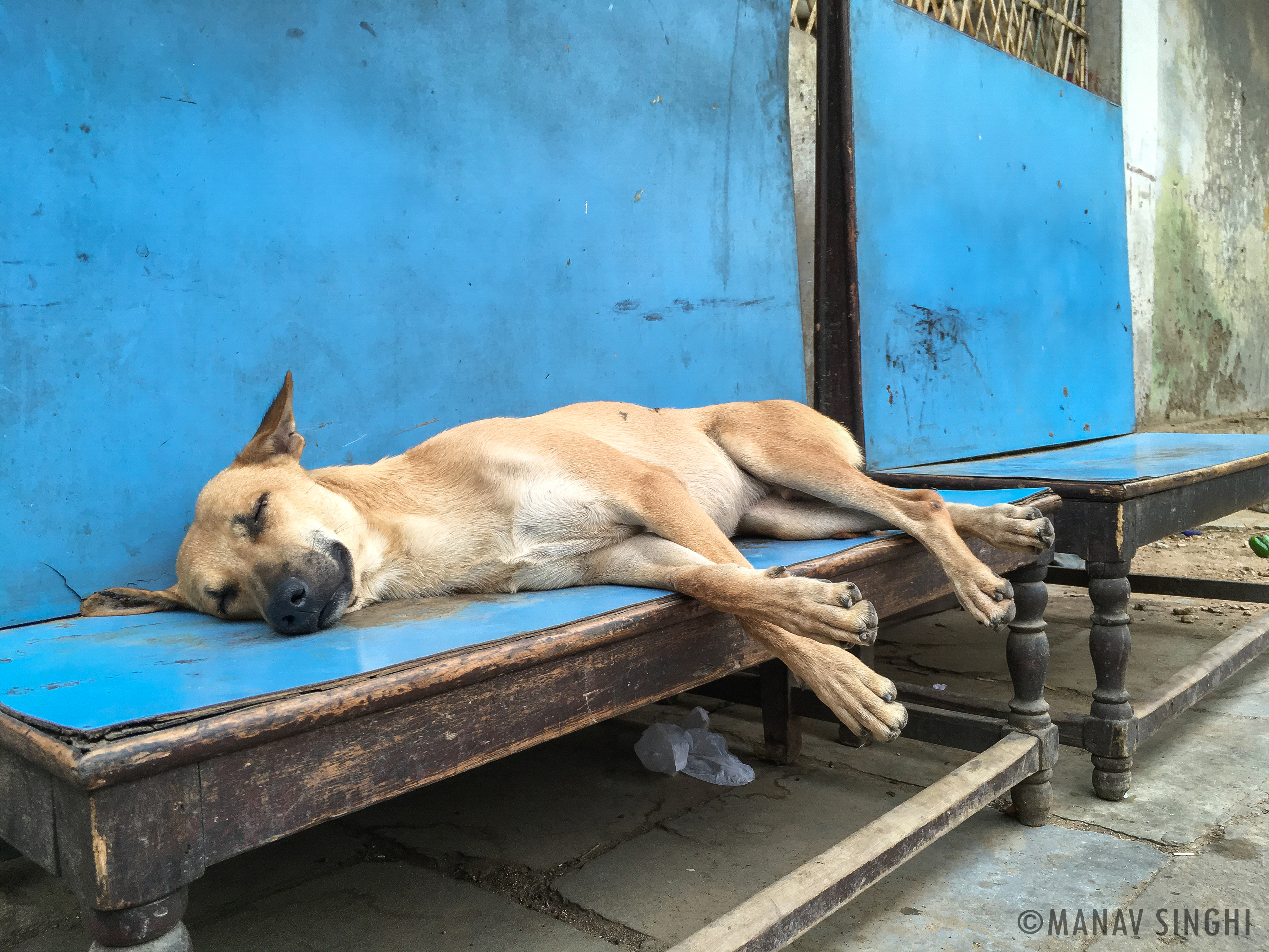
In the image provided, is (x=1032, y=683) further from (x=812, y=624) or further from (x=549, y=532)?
(x=549, y=532)

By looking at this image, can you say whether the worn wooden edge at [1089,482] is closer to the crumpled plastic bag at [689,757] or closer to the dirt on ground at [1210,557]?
the crumpled plastic bag at [689,757]

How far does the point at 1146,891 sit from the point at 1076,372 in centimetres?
319

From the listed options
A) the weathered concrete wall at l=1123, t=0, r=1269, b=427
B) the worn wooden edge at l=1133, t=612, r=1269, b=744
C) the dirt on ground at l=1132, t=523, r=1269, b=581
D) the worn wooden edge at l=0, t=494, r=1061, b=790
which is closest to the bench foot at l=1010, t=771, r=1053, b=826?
the worn wooden edge at l=1133, t=612, r=1269, b=744

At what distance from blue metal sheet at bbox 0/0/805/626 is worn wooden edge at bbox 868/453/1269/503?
28.0 inches

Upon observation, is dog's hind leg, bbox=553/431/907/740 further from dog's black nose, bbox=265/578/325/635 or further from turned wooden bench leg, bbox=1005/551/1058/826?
turned wooden bench leg, bbox=1005/551/1058/826

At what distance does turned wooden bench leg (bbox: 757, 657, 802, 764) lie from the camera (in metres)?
2.79

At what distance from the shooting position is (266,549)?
175cm

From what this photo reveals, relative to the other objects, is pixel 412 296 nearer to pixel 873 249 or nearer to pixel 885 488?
pixel 885 488

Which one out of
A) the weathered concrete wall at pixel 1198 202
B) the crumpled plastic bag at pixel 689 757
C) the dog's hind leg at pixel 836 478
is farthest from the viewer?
the weathered concrete wall at pixel 1198 202

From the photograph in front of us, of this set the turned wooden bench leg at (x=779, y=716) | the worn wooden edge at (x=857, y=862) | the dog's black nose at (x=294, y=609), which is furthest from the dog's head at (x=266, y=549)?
the turned wooden bench leg at (x=779, y=716)

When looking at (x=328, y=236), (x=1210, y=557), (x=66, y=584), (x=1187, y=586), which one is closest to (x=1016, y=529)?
(x=328, y=236)

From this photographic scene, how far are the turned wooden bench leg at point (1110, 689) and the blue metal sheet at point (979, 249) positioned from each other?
110 centimetres

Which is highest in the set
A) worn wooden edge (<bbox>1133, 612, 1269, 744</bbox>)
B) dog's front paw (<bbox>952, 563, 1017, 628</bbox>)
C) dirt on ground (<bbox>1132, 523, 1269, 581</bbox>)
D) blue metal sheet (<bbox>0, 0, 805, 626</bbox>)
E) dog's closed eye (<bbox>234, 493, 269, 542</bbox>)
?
blue metal sheet (<bbox>0, 0, 805, 626</bbox>)

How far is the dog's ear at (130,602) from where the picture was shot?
1854 mm
